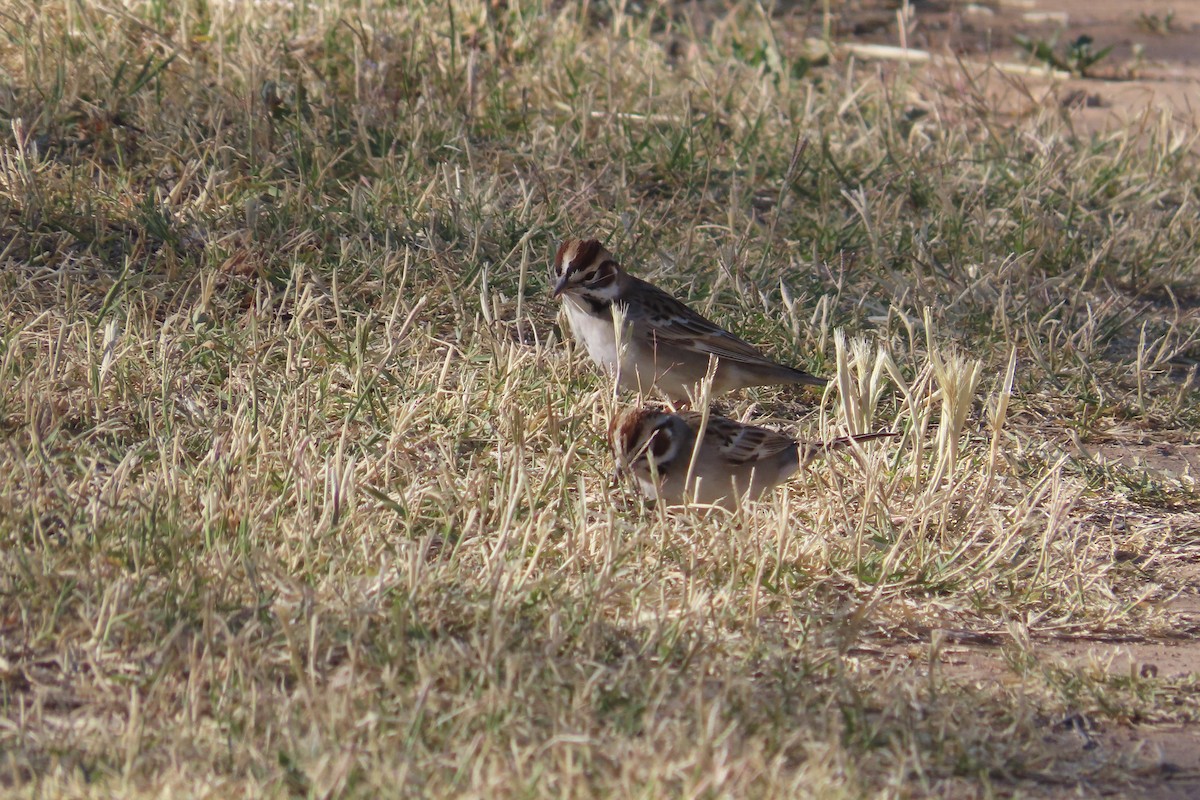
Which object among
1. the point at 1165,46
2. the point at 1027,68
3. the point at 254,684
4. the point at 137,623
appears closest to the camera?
the point at 254,684

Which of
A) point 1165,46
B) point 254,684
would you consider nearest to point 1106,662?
point 254,684

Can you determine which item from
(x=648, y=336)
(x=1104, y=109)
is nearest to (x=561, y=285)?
(x=648, y=336)

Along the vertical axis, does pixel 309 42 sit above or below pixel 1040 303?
above

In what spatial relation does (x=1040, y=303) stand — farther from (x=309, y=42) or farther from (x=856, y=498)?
(x=309, y=42)

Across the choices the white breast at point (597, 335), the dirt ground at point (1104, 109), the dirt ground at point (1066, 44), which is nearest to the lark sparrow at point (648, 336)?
the white breast at point (597, 335)

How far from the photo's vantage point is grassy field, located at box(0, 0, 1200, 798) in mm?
3596

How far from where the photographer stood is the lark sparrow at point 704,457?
4.91 m

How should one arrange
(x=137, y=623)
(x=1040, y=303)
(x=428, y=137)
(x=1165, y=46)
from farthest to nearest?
1. (x=1165, y=46)
2. (x=428, y=137)
3. (x=1040, y=303)
4. (x=137, y=623)

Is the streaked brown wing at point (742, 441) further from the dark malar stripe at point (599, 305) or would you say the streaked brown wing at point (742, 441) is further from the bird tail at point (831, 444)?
the dark malar stripe at point (599, 305)

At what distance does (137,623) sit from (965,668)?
2.14 metres

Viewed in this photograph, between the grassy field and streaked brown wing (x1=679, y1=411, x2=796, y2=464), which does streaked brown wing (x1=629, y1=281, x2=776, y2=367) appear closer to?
the grassy field

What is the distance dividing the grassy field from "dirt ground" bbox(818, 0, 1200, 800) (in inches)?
1.3

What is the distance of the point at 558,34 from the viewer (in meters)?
8.63

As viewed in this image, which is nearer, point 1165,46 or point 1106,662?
point 1106,662
